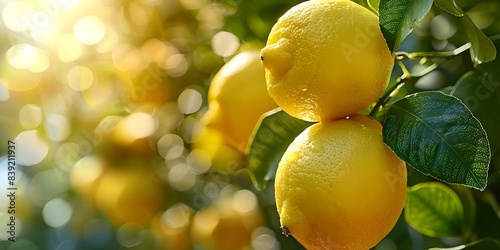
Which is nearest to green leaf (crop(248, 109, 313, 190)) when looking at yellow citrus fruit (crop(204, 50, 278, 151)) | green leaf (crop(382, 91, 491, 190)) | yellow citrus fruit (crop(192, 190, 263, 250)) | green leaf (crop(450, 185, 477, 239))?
yellow citrus fruit (crop(204, 50, 278, 151))

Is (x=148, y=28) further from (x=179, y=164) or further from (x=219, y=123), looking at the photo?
(x=219, y=123)

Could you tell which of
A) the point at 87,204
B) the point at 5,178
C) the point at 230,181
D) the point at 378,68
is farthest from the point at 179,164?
the point at 378,68

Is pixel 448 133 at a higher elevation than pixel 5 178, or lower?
higher

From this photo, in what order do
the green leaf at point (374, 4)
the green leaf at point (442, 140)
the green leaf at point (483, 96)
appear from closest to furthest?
the green leaf at point (442, 140), the green leaf at point (374, 4), the green leaf at point (483, 96)

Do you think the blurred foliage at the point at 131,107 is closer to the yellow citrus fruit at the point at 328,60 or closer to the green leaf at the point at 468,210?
the green leaf at the point at 468,210

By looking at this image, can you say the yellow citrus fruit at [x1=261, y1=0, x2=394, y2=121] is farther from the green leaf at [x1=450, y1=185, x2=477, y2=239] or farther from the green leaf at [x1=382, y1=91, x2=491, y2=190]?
the green leaf at [x1=450, y1=185, x2=477, y2=239]

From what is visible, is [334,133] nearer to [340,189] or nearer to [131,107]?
[340,189]

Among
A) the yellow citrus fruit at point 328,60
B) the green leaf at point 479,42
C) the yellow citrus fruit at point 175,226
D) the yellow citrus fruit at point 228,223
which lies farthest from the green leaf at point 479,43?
the yellow citrus fruit at point 175,226
